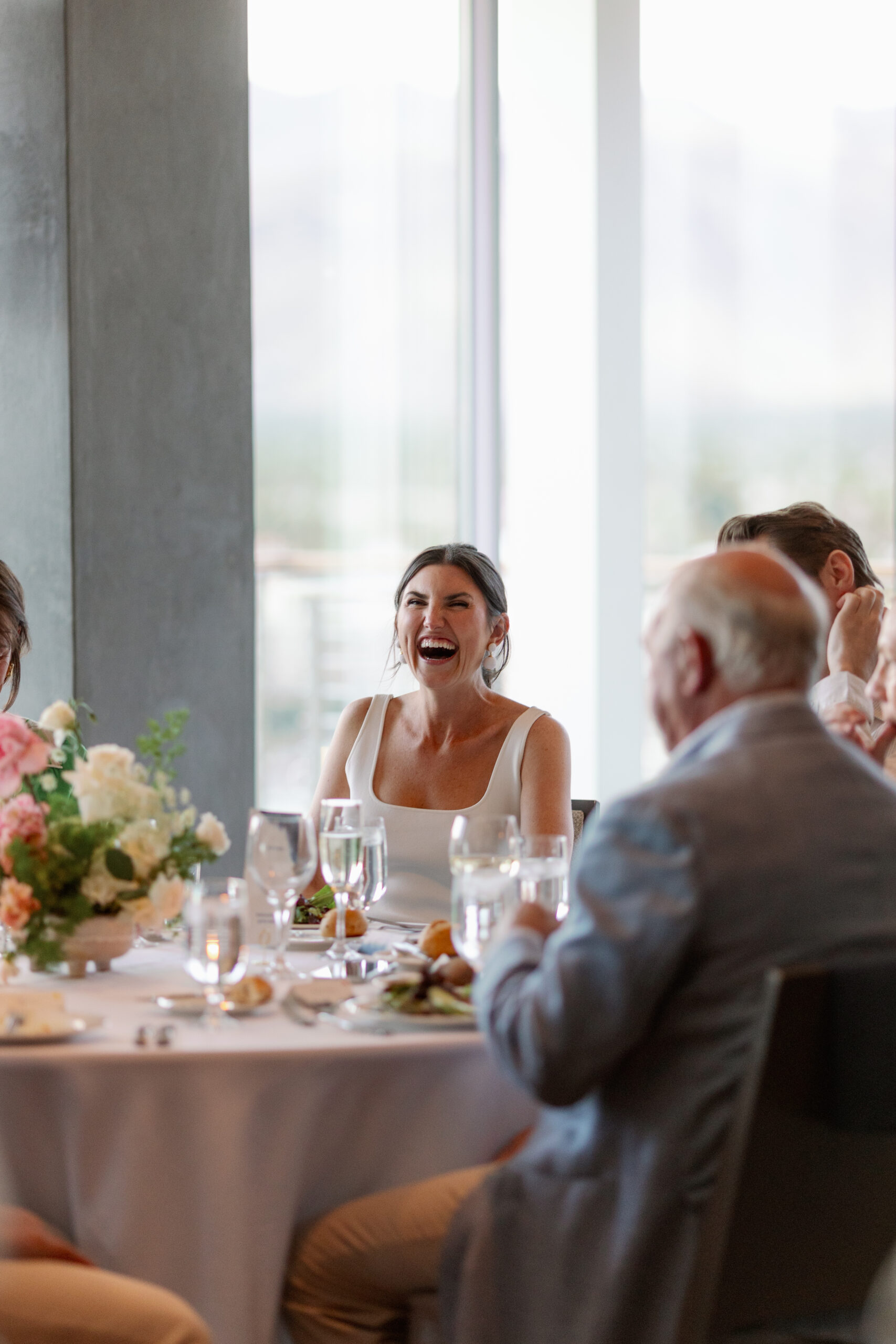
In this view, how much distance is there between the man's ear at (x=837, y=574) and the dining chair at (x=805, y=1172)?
6.00ft

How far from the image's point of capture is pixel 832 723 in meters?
2.49

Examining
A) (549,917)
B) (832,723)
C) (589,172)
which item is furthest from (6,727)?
(589,172)

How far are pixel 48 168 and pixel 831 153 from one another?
302cm

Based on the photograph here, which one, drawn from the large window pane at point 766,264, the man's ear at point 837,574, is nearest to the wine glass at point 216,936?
the man's ear at point 837,574

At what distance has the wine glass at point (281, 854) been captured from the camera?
6.16 ft

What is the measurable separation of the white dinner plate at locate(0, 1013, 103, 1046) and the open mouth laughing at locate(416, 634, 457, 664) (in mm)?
1562

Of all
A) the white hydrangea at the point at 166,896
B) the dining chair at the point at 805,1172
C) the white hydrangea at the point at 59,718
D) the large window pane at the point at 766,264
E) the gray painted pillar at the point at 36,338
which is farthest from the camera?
the large window pane at the point at 766,264

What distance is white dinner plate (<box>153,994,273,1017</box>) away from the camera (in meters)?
1.74

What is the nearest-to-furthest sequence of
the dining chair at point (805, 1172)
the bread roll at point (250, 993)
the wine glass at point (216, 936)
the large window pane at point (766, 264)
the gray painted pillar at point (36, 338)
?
1. the dining chair at point (805, 1172)
2. the wine glass at point (216, 936)
3. the bread roll at point (250, 993)
4. the gray painted pillar at point (36, 338)
5. the large window pane at point (766, 264)

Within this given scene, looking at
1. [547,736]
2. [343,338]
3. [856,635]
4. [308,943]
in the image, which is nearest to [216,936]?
[308,943]

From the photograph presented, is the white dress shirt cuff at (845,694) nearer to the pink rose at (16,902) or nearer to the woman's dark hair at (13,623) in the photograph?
the pink rose at (16,902)

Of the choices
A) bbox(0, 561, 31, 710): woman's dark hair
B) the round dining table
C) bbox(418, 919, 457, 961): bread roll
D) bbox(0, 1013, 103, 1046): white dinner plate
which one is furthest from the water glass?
bbox(0, 561, 31, 710): woman's dark hair

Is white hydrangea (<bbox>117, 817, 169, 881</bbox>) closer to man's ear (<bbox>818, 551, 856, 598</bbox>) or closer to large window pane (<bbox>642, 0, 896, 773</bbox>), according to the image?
man's ear (<bbox>818, 551, 856, 598</bbox>)

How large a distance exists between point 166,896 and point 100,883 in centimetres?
9
